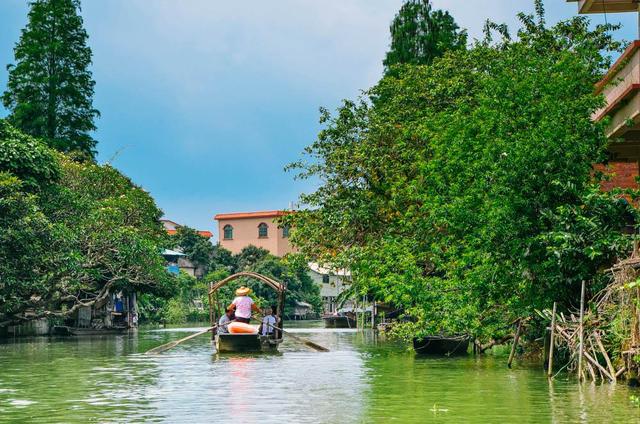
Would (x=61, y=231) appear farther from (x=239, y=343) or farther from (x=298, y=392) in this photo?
(x=298, y=392)

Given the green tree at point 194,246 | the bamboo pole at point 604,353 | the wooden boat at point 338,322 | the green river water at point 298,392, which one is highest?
the green tree at point 194,246

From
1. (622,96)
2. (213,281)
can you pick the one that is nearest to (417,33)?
(622,96)

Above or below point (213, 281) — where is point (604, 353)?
below

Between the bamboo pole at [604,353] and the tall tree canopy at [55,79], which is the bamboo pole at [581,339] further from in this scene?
the tall tree canopy at [55,79]

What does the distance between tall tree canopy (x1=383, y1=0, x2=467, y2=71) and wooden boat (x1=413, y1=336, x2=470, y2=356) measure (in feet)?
75.7

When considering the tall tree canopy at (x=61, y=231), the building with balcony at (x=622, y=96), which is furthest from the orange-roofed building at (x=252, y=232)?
the building with balcony at (x=622, y=96)

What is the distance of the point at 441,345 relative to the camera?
90.0ft

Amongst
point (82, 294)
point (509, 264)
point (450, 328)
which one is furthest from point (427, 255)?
point (82, 294)

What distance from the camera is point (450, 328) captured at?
23375 millimetres

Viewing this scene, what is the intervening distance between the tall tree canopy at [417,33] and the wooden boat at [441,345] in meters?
23.1

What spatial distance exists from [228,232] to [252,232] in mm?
4031

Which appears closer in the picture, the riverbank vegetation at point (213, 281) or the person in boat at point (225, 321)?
the person in boat at point (225, 321)

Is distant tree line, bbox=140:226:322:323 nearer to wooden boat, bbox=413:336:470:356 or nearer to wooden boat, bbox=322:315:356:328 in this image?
wooden boat, bbox=322:315:356:328

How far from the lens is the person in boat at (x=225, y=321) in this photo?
30672 mm
